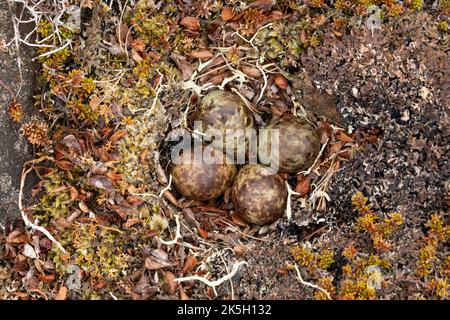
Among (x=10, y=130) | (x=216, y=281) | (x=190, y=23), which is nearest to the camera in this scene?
(x=216, y=281)

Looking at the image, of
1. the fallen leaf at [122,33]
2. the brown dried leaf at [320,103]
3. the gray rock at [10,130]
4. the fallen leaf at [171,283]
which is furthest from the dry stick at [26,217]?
the brown dried leaf at [320,103]

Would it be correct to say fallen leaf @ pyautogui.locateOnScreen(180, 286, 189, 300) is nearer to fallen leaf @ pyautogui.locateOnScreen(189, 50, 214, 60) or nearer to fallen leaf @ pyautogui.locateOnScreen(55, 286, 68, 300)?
fallen leaf @ pyautogui.locateOnScreen(55, 286, 68, 300)

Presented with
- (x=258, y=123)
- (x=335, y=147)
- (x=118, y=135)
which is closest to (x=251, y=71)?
(x=258, y=123)

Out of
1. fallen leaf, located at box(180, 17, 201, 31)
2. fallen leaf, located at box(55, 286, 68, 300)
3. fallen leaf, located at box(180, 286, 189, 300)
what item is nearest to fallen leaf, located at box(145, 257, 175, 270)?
fallen leaf, located at box(180, 286, 189, 300)

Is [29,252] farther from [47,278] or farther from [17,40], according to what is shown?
[17,40]

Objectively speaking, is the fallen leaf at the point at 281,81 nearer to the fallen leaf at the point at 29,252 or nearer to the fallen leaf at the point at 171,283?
the fallen leaf at the point at 171,283
